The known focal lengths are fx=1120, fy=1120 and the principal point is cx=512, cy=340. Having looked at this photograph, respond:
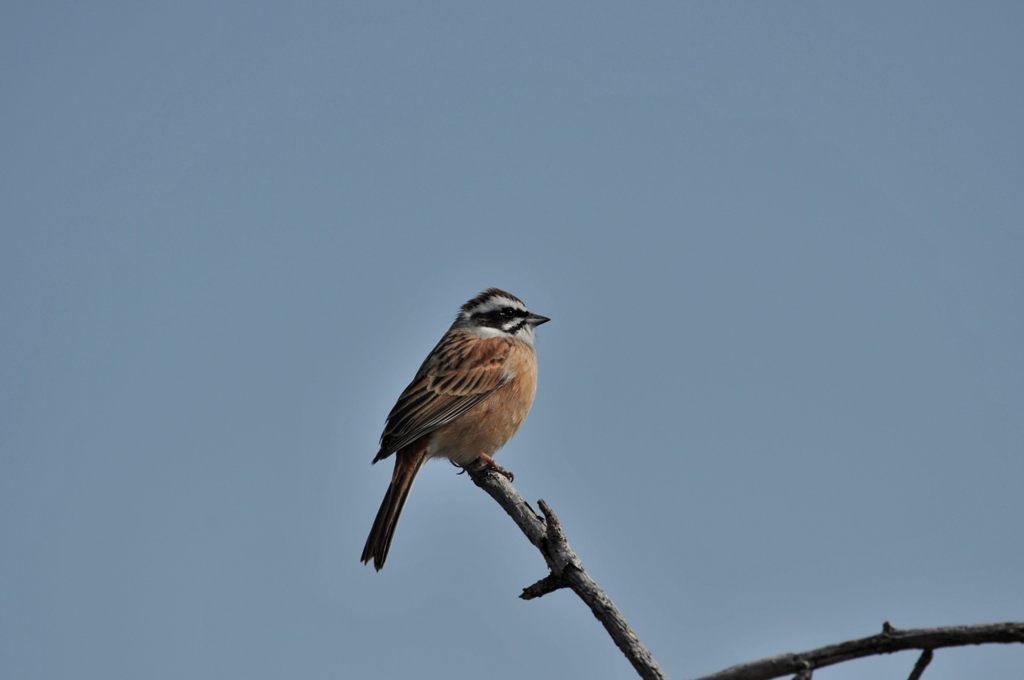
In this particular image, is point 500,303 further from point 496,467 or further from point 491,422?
point 496,467

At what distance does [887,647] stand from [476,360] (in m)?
8.35

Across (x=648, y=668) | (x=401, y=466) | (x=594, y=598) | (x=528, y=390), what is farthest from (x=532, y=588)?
(x=528, y=390)

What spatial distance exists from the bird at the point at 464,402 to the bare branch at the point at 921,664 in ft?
20.6

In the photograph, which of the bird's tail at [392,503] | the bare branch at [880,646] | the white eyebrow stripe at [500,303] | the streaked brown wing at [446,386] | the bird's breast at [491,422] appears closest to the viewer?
the bare branch at [880,646]

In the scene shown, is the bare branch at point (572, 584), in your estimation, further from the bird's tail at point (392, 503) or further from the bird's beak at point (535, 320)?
the bird's beak at point (535, 320)

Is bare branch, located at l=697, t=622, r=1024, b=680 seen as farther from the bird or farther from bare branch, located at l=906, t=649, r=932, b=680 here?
the bird

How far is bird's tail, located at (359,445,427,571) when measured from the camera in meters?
9.42

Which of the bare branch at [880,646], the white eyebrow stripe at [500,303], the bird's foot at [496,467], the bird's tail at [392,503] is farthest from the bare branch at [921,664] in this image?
the white eyebrow stripe at [500,303]

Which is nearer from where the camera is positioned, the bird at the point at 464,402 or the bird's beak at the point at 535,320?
the bird at the point at 464,402

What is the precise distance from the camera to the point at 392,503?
10078mm

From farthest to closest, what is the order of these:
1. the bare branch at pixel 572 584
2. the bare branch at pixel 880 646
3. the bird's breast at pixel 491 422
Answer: the bird's breast at pixel 491 422
the bare branch at pixel 572 584
the bare branch at pixel 880 646

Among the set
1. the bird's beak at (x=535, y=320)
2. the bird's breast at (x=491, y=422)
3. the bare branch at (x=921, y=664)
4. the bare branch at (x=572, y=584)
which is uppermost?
the bird's beak at (x=535, y=320)

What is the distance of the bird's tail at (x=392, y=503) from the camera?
9.42 m

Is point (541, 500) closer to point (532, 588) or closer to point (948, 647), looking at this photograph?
point (532, 588)
